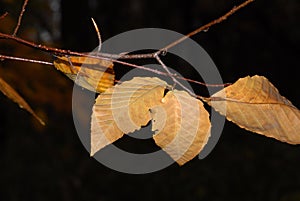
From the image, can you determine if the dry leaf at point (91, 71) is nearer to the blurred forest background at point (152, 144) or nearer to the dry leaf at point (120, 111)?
the dry leaf at point (120, 111)

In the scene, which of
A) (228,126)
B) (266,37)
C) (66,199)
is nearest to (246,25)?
(266,37)

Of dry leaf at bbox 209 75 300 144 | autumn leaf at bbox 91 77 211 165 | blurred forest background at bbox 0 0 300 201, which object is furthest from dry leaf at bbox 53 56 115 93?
blurred forest background at bbox 0 0 300 201

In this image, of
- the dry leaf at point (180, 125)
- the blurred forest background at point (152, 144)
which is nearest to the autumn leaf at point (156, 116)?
the dry leaf at point (180, 125)

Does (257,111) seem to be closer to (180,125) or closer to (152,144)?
(180,125)

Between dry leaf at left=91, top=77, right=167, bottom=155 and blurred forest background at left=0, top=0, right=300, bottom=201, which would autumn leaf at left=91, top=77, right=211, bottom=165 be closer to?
dry leaf at left=91, top=77, right=167, bottom=155

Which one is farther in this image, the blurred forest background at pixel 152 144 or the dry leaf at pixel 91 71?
the blurred forest background at pixel 152 144
